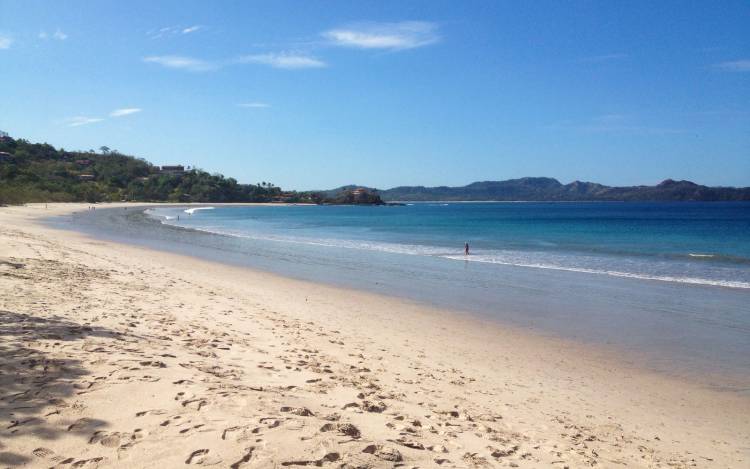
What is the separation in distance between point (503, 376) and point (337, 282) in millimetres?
10620

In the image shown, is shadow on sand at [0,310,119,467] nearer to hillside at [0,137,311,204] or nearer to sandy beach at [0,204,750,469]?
sandy beach at [0,204,750,469]

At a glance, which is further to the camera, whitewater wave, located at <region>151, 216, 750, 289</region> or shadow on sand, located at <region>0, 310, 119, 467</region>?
whitewater wave, located at <region>151, 216, 750, 289</region>

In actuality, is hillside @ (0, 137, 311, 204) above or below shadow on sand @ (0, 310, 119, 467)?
above

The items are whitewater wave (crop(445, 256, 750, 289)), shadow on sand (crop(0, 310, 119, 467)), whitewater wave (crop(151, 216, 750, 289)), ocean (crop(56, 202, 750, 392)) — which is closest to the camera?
shadow on sand (crop(0, 310, 119, 467))

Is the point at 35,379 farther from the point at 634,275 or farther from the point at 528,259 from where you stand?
the point at 528,259

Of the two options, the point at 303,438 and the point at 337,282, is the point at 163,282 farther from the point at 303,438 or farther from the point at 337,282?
the point at 303,438

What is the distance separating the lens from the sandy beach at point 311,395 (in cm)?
404

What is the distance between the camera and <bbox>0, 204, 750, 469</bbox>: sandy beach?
13.2 feet

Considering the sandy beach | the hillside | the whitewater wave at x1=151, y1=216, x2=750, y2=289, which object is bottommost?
Answer: the whitewater wave at x1=151, y1=216, x2=750, y2=289

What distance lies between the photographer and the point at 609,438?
18.5 feet

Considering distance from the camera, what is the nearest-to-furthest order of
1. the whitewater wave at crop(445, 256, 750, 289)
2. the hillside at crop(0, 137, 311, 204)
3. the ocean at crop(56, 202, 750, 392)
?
the ocean at crop(56, 202, 750, 392) < the whitewater wave at crop(445, 256, 750, 289) < the hillside at crop(0, 137, 311, 204)

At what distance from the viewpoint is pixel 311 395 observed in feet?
18.3

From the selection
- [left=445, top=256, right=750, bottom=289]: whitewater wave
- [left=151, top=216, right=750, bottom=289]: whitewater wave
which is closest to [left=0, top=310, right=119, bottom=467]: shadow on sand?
[left=445, top=256, right=750, bottom=289]: whitewater wave

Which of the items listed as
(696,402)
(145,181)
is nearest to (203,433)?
Answer: (696,402)
